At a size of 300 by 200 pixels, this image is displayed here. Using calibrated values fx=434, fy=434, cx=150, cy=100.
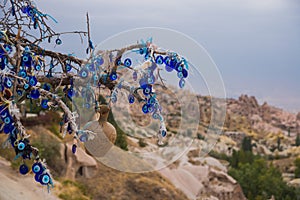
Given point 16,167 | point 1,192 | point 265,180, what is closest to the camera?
point 1,192

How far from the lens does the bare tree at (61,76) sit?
5.11 feet

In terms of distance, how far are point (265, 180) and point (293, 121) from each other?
4635cm

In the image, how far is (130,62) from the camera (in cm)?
200

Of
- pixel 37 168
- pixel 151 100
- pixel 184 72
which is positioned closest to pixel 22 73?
pixel 37 168

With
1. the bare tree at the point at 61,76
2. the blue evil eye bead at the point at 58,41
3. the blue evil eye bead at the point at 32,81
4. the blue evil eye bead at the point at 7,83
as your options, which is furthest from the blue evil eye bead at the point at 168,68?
the blue evil eye bead at the point at 58,41

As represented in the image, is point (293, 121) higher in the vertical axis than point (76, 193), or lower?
higher

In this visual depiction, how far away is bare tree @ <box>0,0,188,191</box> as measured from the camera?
156cm

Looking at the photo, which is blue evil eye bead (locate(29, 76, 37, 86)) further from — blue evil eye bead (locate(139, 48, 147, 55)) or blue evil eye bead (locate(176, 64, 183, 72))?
blue evil eye bead (locate(176, 64, 183, 72))

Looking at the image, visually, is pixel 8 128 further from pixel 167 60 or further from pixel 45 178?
pixel 167 60

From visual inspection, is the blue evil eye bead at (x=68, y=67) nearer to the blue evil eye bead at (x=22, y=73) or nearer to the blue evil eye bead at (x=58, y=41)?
the blue evil eye bead at (x=58, y=41)

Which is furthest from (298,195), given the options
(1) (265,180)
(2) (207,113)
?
(2) (207,113)

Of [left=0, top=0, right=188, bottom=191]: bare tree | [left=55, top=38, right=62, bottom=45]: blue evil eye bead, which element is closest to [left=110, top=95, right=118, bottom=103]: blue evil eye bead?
[left=0, top=0, right=188, bottom=191]: bare tree

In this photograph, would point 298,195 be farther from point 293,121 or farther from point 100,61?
point 293,121

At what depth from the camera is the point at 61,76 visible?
221 cm
